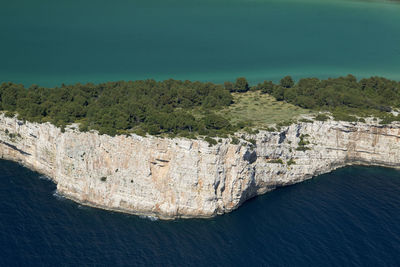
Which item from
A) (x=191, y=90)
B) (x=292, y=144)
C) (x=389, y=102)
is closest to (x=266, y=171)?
(x=292, y=144)

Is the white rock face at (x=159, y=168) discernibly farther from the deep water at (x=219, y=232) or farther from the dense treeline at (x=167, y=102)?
the dense treeline at (x=167, y=102)

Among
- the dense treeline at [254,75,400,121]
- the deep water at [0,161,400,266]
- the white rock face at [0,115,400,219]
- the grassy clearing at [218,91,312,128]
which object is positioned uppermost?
the dense treeline at [254,75,400,121]

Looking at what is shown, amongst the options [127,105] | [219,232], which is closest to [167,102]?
[127,105]

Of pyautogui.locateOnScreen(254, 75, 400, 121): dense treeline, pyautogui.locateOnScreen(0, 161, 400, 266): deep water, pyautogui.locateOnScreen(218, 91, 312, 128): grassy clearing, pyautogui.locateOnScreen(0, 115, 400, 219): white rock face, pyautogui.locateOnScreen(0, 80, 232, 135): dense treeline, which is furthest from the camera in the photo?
pyautogui.locateOnScreen(254, 75, 400, 121): dense treeline

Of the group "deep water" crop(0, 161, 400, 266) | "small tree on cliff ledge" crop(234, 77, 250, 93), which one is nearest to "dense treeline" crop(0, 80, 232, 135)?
"small tree on cliff ledge" crop(234, 77, 250, 93)

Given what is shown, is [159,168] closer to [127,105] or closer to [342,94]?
[127,105]

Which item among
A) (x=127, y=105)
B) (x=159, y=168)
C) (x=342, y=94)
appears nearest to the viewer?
(x=159, y=168)

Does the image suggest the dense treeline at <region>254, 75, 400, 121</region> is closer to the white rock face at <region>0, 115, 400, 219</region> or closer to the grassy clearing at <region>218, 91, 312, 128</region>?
the grassy clearing at <region>218, 91, 312, 128</region>
